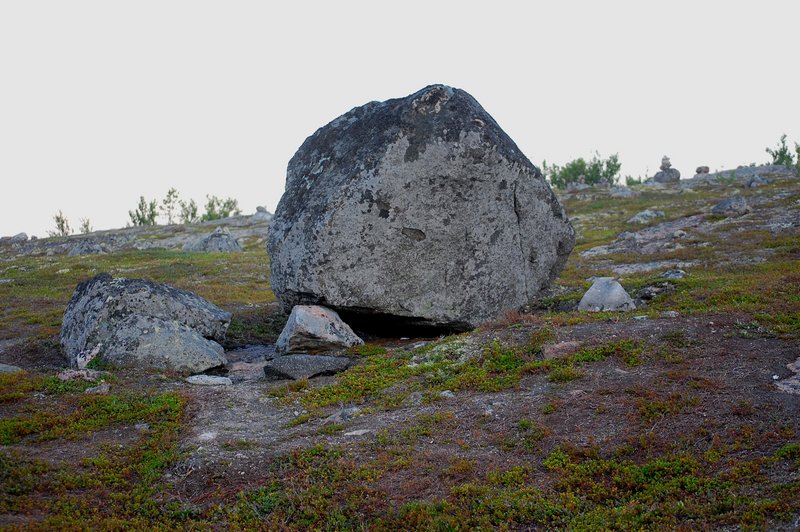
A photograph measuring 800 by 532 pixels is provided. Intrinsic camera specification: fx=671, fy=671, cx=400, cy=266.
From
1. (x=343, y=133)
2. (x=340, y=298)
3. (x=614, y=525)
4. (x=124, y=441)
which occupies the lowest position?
(x=614, y=525)

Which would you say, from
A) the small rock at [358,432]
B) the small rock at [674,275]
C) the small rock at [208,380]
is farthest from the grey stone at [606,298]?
the small rock at [208,380]

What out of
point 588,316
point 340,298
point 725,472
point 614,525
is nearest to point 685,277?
point 588,316

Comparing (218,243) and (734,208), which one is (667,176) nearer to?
(734,208)

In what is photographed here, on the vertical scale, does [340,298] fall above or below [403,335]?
above

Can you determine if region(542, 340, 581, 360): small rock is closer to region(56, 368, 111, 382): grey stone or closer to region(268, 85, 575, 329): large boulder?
region(268, 85, 575, 329): large boulder

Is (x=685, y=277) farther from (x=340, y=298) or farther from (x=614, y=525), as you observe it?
(x=614, y=525)

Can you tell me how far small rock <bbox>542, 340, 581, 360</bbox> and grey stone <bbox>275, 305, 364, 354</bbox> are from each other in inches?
215

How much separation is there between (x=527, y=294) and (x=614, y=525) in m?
11.6

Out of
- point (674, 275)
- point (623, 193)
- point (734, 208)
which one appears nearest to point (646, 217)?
point (734, 208)

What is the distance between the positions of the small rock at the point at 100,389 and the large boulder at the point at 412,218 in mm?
5542

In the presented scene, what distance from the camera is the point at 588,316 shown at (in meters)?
15.7

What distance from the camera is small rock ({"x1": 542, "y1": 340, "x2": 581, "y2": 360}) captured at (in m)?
13.2

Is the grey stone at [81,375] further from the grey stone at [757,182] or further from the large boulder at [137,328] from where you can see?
the grey stone at [757,182]

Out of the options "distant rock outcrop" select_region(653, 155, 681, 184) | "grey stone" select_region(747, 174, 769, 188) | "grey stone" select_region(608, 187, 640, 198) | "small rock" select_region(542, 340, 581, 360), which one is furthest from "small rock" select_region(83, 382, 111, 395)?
"distant rock outcrop" select_region(653, 155, 681, 184)
